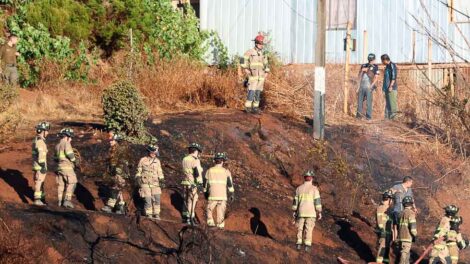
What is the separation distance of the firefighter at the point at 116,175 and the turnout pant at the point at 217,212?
1.43 metres

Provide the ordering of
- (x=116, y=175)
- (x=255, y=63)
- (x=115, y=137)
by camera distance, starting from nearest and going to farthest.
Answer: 1. (x=116, y=175)
2. (x=115, y=137)
3. (x=255, y=63)

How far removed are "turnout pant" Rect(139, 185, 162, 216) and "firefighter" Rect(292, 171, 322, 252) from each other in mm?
2383

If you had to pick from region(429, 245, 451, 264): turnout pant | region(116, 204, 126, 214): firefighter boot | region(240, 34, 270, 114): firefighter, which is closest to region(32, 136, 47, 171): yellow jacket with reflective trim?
region(116, 204, 126, 214): firefighter boot

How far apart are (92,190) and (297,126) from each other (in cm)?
719

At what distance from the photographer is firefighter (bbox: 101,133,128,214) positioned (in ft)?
59.5

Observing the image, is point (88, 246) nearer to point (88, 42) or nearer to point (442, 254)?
point (442, 254)

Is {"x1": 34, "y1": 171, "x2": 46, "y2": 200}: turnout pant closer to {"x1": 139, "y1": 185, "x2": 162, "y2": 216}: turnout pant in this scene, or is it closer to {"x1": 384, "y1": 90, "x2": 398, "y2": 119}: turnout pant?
{"x1": 139, "y1": 185, "x2": 162, "y2": 216}: turnout pant

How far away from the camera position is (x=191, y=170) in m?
18.3

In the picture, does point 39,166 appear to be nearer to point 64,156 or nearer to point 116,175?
point 64,156

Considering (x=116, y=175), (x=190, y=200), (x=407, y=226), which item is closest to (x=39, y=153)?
(x=116, y=175)

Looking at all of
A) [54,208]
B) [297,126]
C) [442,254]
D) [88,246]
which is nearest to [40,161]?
[54,208]

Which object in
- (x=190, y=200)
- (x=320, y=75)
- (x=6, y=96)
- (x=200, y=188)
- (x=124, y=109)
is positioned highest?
(x=320, y=75)

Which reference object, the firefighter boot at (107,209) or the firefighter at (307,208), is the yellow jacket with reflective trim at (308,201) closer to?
the firefighter at (307,208)

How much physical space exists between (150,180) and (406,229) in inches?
184
